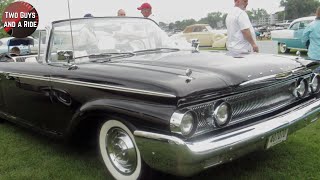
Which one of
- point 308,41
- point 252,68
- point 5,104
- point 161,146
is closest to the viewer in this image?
point 161,146

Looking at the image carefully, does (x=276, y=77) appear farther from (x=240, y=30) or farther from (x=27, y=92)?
(x=240, y=30)

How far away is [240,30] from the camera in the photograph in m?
6.02

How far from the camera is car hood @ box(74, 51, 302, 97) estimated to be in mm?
2748

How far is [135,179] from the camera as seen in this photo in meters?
3.07

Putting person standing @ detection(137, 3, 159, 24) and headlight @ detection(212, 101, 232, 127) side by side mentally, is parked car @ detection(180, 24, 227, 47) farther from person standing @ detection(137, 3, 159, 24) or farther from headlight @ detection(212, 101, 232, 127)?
headlight @ detection(212, 101, 232, 127)

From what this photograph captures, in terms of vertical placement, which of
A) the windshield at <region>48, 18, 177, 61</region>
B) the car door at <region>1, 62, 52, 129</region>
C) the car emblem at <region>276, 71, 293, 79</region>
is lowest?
the car door at <region>1, 62, 52, 129</region>

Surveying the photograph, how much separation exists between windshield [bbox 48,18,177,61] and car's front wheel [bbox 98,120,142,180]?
38.3 inches

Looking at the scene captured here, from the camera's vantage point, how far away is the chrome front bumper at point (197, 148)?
254 centimetres

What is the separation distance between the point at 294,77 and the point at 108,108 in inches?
69.4

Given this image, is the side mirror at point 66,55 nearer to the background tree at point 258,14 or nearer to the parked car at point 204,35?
the parked car at point 204,35

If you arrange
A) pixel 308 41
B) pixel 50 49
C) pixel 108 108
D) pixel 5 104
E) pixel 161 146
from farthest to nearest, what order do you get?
pixel 308 41 < pixel 5 104 < pixel 50 49 < pixel 108 108 < pixel 161 146

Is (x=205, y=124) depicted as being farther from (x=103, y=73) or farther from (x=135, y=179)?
(x=103, y=73)

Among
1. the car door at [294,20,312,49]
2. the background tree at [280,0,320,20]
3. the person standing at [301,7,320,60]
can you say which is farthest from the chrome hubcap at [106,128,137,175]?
the background tree at [280,0,320,20]

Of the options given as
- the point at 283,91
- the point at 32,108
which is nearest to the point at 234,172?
the point at 283,91
